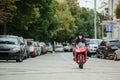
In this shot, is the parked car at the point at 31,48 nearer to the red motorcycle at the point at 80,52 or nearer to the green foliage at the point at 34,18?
the green foliage at the point at 34,18

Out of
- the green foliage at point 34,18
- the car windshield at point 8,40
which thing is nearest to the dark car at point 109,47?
the green foliage at point 34,18

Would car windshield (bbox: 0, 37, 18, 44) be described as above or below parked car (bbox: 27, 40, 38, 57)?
above

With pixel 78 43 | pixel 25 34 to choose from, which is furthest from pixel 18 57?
pixel 25 34

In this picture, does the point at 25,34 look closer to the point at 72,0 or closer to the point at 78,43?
the point at 78,43

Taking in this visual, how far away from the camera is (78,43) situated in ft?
87.6

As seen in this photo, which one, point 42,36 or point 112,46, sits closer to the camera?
point 112,46

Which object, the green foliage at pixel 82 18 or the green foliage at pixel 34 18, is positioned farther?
the green foliage at pixel 82 18

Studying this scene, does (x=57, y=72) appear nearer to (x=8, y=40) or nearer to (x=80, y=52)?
(x=80, y=52)

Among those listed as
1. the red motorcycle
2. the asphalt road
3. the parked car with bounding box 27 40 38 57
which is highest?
the red motorcycle

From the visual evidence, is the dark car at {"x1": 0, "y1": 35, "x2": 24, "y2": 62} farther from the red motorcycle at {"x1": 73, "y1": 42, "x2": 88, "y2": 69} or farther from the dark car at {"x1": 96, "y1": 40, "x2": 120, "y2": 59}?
the dark car at {"x1": 96, "y1": 40, "x2": 120, "y2": 59}

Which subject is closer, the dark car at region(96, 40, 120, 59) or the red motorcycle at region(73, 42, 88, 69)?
the red motorcycle at region(73, 42, 88, 69)

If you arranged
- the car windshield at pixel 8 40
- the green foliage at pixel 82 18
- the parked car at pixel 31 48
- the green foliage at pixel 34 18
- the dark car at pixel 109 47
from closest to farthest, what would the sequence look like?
the car windshield at pixel 8 40
the dark car at pixel 109 47
the green foliage at pixel 34 18
the parked car at pixel 31 48
the green foliage at pixel 82 18

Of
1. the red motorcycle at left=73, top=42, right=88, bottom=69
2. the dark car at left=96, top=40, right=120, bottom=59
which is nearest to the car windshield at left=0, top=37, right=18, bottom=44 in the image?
the red motorcycle at left=73, top=42, right=88, bottom=69

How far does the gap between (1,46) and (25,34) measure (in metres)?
32.4
